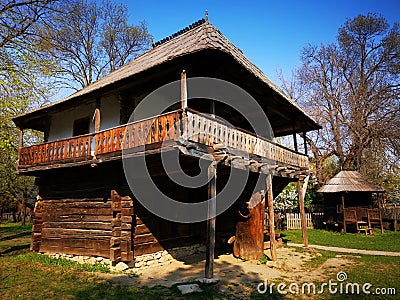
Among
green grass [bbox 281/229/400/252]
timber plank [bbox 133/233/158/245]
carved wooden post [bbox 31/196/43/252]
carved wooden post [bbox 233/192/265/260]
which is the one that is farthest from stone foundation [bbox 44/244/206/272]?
green grass [bbox 281/229/400/252]

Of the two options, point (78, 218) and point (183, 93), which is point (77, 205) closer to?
point (78, 218)

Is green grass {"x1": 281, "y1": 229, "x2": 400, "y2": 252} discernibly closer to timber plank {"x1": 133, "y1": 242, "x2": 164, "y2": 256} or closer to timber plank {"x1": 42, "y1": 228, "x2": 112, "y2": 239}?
timber plank {"x1": 133, "y1": 242, "x2": 164, "y2": 256}

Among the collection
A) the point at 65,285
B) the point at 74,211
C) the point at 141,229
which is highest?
the point at 74,211

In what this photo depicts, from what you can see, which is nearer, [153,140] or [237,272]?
[153,140]

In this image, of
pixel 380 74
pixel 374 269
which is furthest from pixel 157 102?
pixel 380 74

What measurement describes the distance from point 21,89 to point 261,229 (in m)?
12.0

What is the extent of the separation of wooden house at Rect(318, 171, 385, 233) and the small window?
15686 mm

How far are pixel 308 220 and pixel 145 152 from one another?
17.6 meters

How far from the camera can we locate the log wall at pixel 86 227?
32.2 ft

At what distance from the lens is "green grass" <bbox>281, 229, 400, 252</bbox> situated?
14.1 m

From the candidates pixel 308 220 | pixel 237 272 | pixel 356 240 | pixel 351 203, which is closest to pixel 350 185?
pixel 351 203

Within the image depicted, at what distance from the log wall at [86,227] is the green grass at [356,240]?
31.6ft

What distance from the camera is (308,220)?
2203cm

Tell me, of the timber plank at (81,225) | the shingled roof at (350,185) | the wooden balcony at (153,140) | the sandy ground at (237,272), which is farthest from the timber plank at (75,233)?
the shingled roof at (350,185)
